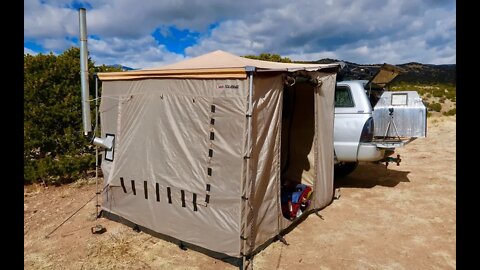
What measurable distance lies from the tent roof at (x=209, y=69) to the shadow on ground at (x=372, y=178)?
3.04 metres

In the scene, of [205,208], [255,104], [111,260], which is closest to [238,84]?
[255,104]

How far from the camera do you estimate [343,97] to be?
23.1 ft

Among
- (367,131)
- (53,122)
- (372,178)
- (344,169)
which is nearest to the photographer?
(367,131)

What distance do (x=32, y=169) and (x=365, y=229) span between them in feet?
22.8

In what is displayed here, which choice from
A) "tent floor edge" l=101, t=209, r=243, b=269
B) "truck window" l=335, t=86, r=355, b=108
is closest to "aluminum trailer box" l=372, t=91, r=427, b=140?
"truck window" l=335, t=86, r=355, b=108

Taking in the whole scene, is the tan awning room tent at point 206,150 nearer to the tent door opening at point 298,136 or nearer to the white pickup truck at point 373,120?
the tent door opening at point 298,136

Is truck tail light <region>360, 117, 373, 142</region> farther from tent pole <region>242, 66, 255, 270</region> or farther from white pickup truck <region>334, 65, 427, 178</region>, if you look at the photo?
tent pole <region>242, 66, 255, 270</region>

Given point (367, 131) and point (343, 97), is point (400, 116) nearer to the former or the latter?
point (367, 131)

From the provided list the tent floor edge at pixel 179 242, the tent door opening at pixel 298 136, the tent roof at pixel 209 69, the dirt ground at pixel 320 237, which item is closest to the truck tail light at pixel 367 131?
the tent door opening at pixel 298 136

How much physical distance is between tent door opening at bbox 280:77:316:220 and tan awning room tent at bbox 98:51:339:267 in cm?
66

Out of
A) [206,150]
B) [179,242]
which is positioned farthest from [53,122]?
[206,150]

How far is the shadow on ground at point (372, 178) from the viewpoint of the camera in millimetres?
7832

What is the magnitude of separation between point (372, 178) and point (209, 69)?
217 inches

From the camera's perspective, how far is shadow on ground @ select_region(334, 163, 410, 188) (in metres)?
7.83
